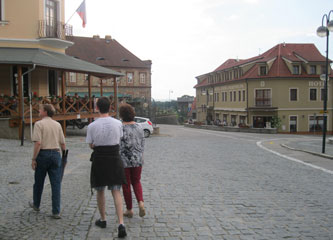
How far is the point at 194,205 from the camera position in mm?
6516

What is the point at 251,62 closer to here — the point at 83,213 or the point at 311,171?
the point at 311,171

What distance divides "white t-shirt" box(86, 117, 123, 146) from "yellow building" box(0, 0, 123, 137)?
12771 mm

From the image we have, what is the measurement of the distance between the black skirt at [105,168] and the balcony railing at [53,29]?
1764 centimetres

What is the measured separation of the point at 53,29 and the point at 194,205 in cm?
1810

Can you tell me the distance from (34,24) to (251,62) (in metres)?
36.5

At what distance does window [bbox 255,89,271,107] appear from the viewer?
48312mm

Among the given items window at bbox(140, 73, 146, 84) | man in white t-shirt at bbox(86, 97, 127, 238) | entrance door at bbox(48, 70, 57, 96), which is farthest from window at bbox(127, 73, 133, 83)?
man in white t-shirt at bbox(86, 97, 127, 238)

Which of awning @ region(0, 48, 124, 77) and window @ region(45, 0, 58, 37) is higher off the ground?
window @ region(45, 0, 58, 37)

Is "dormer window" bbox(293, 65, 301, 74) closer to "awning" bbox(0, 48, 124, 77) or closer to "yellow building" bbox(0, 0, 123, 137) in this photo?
"yellow building" bbox(0, 0, 123, 137)

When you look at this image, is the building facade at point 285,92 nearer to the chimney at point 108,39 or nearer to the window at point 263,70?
the window at point 263,70

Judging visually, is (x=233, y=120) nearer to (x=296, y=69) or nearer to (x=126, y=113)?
(x=296, y=69)

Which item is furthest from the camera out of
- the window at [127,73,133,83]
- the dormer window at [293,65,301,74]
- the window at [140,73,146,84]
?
the window at [140,73,146,84]

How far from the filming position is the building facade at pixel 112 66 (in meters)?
53.1

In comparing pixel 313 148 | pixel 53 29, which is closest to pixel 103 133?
pixel 313 148
